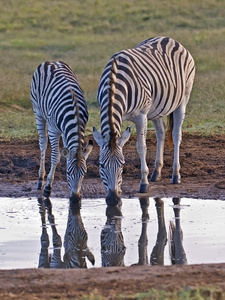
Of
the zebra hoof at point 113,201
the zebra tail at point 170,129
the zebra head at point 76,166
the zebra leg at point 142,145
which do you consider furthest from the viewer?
the zebra tail at point 170,129

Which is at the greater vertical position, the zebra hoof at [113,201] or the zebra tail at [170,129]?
the zebra tail at [170,129]

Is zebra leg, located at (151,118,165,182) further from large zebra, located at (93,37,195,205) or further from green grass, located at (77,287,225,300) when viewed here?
green grass, located at (77,287,225,300)

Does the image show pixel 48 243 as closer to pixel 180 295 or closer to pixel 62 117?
pixel 62 117

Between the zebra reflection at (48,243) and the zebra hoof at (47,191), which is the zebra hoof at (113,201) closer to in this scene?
the zebra reflection at (48,243)

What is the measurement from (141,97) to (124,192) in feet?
4.28

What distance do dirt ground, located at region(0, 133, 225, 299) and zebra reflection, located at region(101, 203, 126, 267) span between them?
89 cm

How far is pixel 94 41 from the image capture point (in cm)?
2797

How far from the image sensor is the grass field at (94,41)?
50.9 ft

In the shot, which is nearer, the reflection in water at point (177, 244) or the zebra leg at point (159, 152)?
the reflection in water at point (177, 244)

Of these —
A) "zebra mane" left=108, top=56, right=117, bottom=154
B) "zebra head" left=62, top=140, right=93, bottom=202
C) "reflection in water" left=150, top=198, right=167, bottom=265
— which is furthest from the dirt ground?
"zebra mane" left=108, top=56, right=117, bottom=154

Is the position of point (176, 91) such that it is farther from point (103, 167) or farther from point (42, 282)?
point (42, 282)

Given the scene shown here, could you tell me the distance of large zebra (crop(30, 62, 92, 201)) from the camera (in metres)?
8.69

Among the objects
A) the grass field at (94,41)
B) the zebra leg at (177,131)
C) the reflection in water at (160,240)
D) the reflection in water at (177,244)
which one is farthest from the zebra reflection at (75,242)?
the grass field at (94,41)

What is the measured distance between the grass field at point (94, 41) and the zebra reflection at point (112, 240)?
4.82 m
